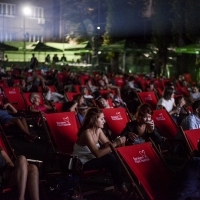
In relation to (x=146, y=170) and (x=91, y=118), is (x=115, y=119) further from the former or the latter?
(x=146, y=170)

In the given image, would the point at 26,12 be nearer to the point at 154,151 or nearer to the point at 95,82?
the point at 95,82

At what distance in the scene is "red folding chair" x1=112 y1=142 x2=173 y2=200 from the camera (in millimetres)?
4887

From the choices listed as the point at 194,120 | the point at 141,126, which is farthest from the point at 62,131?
the point at 194,120

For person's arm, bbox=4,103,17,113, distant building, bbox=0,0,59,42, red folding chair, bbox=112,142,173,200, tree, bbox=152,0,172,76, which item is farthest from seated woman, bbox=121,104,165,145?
distant building, bbox=0,0,59,42

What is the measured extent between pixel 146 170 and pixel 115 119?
3213mm

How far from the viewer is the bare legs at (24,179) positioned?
468cm

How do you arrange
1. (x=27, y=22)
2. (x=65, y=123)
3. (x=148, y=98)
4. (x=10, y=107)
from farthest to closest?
(x=27, y=22), (x=148, y=98), (x=10, y=107), (x=65, y=123)

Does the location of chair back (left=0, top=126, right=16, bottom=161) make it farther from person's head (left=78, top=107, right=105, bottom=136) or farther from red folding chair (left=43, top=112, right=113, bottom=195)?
person's head (left=78, top=107, right=105, bottom=136)

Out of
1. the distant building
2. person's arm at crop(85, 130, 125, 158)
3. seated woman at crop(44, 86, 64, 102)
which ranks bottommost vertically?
the distant building

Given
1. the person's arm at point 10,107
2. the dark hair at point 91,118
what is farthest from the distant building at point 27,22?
the dark hair at point 91,118

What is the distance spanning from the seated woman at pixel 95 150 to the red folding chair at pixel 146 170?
366 mm

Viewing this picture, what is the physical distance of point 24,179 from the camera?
15.4ft

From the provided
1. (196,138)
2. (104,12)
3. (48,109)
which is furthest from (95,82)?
(104,12)

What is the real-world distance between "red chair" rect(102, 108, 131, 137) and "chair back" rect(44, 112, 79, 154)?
3.19 feet
